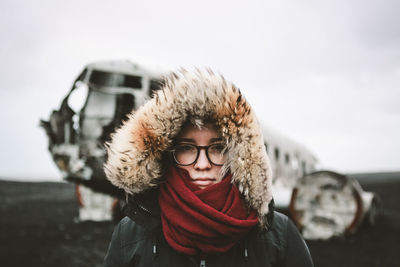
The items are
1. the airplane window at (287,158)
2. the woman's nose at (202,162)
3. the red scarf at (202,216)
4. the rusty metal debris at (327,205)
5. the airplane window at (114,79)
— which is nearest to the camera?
the red scarf at (202,216)

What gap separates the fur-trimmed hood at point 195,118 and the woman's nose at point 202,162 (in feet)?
0.37

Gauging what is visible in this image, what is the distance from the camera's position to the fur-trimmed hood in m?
1.62

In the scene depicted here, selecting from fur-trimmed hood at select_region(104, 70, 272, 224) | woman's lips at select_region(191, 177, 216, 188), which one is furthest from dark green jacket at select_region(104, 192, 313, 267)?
woman's lips at select_region(191, 177, 216, 188)

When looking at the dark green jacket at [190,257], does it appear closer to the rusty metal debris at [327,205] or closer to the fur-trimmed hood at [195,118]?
the fur-trimmed hood at [195,118]

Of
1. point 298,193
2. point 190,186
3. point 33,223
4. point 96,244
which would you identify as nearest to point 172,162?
point 190,186

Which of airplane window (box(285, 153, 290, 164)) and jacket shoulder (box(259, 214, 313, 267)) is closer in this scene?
jacket shoulder (box(259, 214, 313, 267))

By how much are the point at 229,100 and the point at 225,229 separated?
2.31 ft

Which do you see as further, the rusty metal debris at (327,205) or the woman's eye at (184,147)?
the rusty metal debris at (327,205)

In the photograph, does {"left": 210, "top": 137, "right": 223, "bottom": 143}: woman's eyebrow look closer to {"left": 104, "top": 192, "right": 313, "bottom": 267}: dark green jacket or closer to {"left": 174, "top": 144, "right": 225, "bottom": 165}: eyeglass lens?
{"left": 174, "top": 144, "right": 225, "bottom": 165}: eyeglass lens

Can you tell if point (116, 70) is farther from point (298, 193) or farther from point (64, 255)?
point (298, 193)

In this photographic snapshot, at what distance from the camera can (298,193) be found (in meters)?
6.14

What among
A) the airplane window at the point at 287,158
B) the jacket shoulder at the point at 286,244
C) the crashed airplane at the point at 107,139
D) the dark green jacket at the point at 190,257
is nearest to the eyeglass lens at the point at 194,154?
the dark green jacket at the point at 190,257

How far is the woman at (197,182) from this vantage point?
157 cm

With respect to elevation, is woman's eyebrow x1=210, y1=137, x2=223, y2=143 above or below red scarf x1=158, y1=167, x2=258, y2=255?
above
